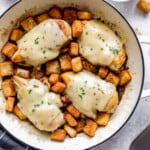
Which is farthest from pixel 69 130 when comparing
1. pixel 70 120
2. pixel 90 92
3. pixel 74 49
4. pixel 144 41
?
pixel 144 41

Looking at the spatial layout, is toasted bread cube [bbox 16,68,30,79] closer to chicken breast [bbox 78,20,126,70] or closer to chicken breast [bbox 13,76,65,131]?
chicken breast [bbox 13,76,65,131]

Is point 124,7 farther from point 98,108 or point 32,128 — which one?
point 32,128

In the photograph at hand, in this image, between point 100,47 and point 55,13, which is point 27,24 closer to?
point 55,13

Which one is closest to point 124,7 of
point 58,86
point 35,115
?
point 58,86

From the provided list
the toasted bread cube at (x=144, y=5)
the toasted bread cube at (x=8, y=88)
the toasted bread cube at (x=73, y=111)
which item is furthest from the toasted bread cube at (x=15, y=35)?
the toasted bread cube at (x=144, y=5)

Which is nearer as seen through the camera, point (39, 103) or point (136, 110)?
point (39, 103)

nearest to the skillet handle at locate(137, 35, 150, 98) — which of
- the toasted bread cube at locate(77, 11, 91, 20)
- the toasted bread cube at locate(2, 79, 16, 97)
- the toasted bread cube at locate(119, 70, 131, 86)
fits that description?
the toasted bread cube at locate(119, 70, 131, 86)
